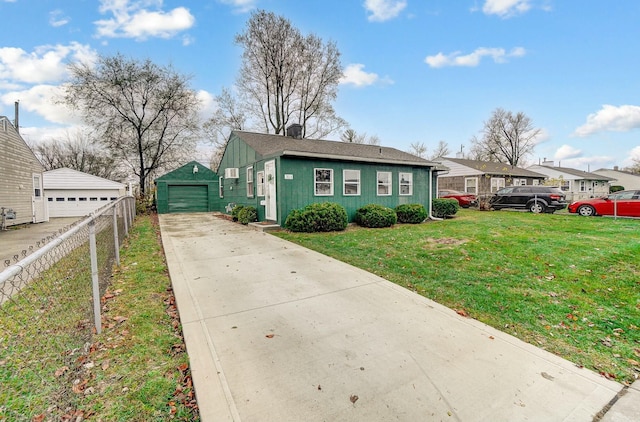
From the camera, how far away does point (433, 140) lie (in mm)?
41688

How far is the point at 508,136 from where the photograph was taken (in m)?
37.1

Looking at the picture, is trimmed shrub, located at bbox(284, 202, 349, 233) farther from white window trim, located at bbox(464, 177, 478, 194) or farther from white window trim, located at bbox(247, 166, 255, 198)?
white window trim, located at bbox(464, 177, 478, 194)

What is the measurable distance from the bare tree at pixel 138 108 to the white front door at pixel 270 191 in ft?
47.5

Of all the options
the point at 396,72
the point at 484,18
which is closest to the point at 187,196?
the point at 396,72

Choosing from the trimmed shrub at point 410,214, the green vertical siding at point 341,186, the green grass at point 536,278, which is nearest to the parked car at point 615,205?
the green grass at point 536,278

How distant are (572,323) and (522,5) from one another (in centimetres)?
1107

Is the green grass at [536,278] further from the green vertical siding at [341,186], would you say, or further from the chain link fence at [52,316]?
the chain link fence at [52,316]

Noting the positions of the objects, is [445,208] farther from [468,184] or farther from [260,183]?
[468,184]

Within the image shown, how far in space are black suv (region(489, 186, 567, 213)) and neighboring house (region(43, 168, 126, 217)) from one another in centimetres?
2423

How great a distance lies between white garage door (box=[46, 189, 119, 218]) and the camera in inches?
704

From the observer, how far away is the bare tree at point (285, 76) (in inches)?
830

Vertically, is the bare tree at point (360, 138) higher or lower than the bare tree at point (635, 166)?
higher

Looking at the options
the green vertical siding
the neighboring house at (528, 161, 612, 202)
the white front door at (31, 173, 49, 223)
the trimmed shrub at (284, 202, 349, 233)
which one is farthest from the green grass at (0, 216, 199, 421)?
the neighboring house at (528, 161, 612, 202)

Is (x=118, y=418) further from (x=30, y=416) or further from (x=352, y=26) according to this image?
(x=352, y=26)
